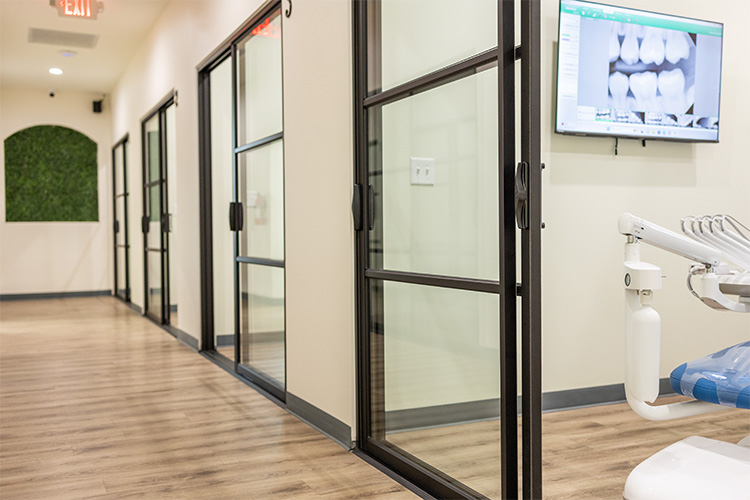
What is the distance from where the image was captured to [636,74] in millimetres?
3244

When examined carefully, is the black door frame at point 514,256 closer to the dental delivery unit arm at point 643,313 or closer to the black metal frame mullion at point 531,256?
the black metal frame mullion at point 531,256

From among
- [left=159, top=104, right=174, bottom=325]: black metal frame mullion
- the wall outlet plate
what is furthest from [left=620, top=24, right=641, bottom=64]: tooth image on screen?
[left=159, top=104, right=174, bottom=325]: black metal frame mullion

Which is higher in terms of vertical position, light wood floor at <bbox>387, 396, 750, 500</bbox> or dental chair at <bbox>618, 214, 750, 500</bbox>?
dental chair at <bbox>618, 214, 750, 500</bbox>

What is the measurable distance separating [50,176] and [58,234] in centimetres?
82

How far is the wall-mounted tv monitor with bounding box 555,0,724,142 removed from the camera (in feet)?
10.3

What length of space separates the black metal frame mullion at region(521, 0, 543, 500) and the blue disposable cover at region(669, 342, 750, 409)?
0.58 meters

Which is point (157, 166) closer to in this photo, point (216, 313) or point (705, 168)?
point (216, 313)

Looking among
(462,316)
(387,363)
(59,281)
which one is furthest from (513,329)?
(59,281)

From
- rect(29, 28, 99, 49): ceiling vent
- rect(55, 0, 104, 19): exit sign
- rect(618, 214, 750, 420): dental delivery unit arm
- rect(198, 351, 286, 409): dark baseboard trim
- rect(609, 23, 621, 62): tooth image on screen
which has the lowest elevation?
rect(198, 351, 286, 409): dark baseboard trim

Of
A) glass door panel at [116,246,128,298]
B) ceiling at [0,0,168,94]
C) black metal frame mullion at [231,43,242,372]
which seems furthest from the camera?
glass door panel at [116,246,128,298]

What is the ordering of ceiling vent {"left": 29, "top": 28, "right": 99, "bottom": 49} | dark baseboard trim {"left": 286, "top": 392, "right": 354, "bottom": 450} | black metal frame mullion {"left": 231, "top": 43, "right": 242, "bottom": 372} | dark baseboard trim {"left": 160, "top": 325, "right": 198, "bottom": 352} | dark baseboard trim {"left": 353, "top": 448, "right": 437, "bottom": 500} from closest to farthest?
dark baseboard trim {"left": 353, "top": 448, "right": 437, "bottom": 500}
dark baseboard trim {"left": 286, "top": 392, "right": 354, "bottom": 450}
black metal frame mullion {"left": 231, "top": 43, "right": 242, "bottom": 372}
dark baseboard trim {"left": 160, "top": 325, "right": 198, "bottom": 352}
ceiling vent {"left": 29, "top": 28, "right": 99, "bottom": 49}

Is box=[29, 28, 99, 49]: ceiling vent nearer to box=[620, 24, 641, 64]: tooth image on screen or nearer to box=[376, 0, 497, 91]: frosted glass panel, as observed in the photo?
box=[376, 0, 497, 91]: frosted glass panel

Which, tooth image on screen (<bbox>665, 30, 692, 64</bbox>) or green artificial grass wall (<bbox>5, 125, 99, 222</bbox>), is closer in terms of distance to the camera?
tooth image on screen (<bbox>665, 30, 692, 64</bbox>)

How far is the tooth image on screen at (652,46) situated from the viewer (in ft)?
Result: 10.7
